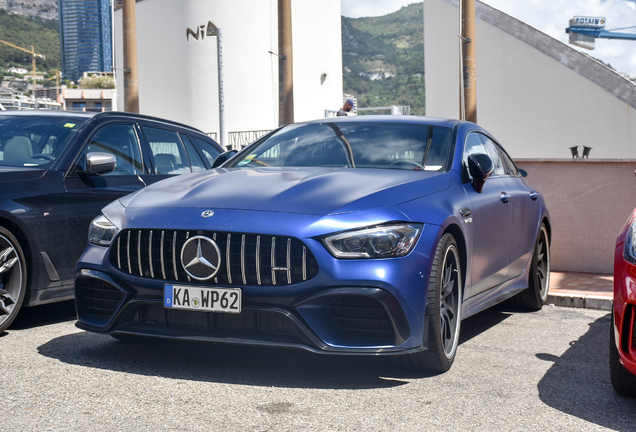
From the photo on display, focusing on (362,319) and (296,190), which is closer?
(362,319)

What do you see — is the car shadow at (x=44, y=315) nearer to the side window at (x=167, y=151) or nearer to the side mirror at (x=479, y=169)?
the side window at (x=167, y=151)

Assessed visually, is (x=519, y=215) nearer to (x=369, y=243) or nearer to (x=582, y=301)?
(x=582, y=301)

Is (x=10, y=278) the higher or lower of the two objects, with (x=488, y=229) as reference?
lower

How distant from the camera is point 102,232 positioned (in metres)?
4.12

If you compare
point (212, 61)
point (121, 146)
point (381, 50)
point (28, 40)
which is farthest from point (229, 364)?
point (28, 40)

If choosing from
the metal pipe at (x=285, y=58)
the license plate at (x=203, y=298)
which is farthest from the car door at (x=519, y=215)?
the metal pipe at (x=285, y=58)

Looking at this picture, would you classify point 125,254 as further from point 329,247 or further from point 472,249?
point 472,249

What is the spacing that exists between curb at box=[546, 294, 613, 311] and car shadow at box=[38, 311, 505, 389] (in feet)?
10.9

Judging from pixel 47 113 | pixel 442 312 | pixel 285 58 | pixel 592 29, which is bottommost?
pixel 442 312

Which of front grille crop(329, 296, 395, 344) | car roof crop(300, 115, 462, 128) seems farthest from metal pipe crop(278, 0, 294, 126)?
front grille crop(329, 296, 395, 344)

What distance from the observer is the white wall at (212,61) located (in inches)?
1999

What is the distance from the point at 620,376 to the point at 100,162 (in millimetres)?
3858

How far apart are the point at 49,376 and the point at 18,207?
1578 millimetres

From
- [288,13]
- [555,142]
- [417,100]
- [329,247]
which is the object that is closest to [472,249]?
[329,247]
